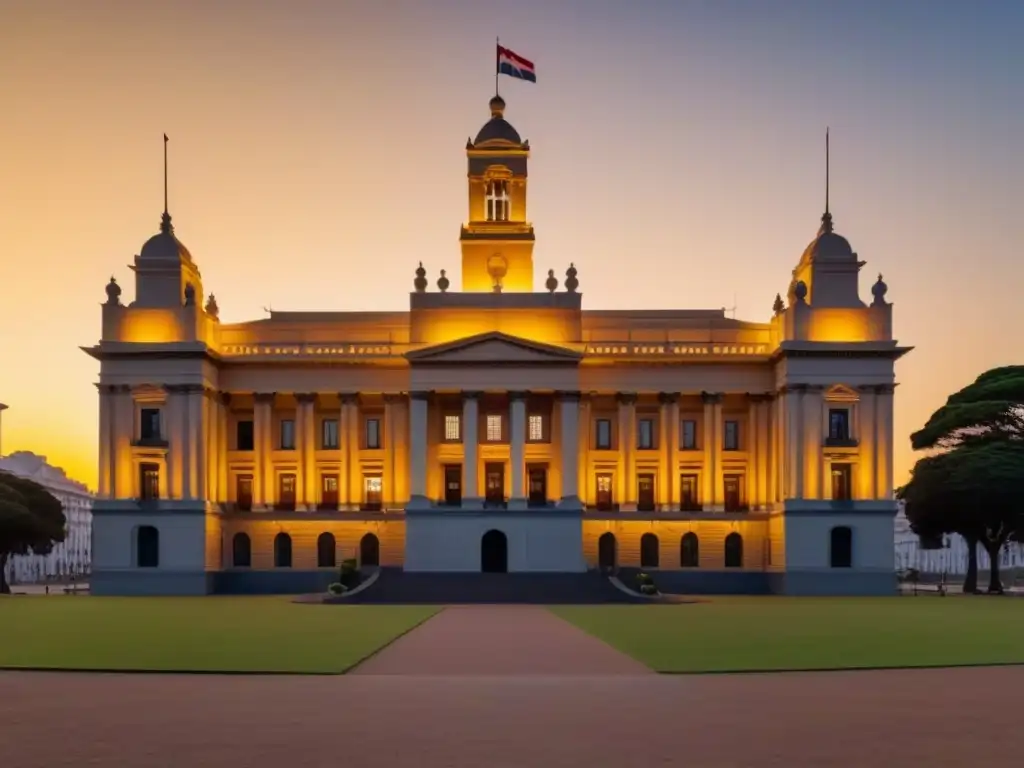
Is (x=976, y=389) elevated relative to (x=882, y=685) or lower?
elevated

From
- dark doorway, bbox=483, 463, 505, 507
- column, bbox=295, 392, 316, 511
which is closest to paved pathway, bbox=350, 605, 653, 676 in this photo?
dark doorway, bbox=483, 463, 505, 507

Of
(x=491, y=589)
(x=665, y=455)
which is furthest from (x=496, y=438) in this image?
(x=491, y=589)

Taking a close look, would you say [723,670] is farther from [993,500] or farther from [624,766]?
[993,500]

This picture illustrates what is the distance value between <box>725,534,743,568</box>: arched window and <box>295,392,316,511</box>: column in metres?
30.0

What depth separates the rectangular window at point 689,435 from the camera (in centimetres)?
9538

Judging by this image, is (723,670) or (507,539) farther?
(507,539)

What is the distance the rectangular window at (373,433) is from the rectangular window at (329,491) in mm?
3545

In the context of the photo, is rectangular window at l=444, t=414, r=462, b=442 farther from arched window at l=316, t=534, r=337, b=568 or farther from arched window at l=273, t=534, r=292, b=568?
arched window at l=273, t=534, r=292, b=568

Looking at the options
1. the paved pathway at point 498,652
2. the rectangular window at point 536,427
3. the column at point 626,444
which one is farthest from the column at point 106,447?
the paved pathway at point 498,652

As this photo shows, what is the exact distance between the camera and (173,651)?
3572 cm

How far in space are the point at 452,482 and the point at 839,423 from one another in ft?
90.6

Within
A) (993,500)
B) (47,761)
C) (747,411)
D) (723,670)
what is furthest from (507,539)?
(47,761)

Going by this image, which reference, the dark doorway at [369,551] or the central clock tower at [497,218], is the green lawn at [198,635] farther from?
the central clock tower at [497,218]

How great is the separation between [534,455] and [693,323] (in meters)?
15.6
